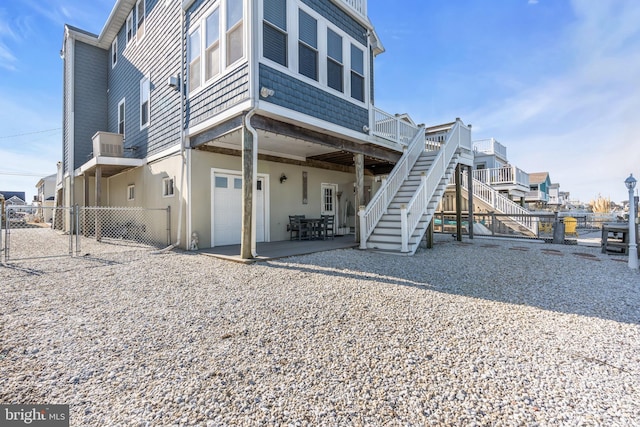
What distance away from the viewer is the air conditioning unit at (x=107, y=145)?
30.4ft

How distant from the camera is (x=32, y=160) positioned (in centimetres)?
3456

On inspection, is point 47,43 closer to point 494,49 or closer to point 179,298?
point 179,298

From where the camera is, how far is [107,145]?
9453 millimetres

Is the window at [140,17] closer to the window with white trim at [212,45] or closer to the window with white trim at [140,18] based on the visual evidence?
the window with white trim at [140,18]

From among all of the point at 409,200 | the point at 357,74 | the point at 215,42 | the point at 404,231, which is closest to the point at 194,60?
the point at 215,42

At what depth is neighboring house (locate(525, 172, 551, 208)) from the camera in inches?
981

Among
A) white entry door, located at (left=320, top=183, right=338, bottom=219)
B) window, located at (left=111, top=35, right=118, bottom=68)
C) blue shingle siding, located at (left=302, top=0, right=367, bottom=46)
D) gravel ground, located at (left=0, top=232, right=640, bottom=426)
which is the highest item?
window, located at (left=111, top=35, right=118, bottom=68)

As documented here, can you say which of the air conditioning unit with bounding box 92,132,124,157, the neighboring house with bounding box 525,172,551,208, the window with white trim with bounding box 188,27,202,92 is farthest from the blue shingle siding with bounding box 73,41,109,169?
the neighboring house with bounding box 525,172,551,208

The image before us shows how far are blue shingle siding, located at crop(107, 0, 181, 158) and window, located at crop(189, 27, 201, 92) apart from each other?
0.68 m

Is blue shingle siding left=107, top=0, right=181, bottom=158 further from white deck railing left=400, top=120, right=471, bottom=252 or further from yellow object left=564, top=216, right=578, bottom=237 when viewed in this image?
yellow object left=564, top=216, right=578, bottom=237

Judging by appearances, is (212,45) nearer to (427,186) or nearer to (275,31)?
(275,31)

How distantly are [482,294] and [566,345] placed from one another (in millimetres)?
1471

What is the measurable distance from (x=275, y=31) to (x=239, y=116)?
6.60 ft

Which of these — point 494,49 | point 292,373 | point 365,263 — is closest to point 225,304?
point 292,373
